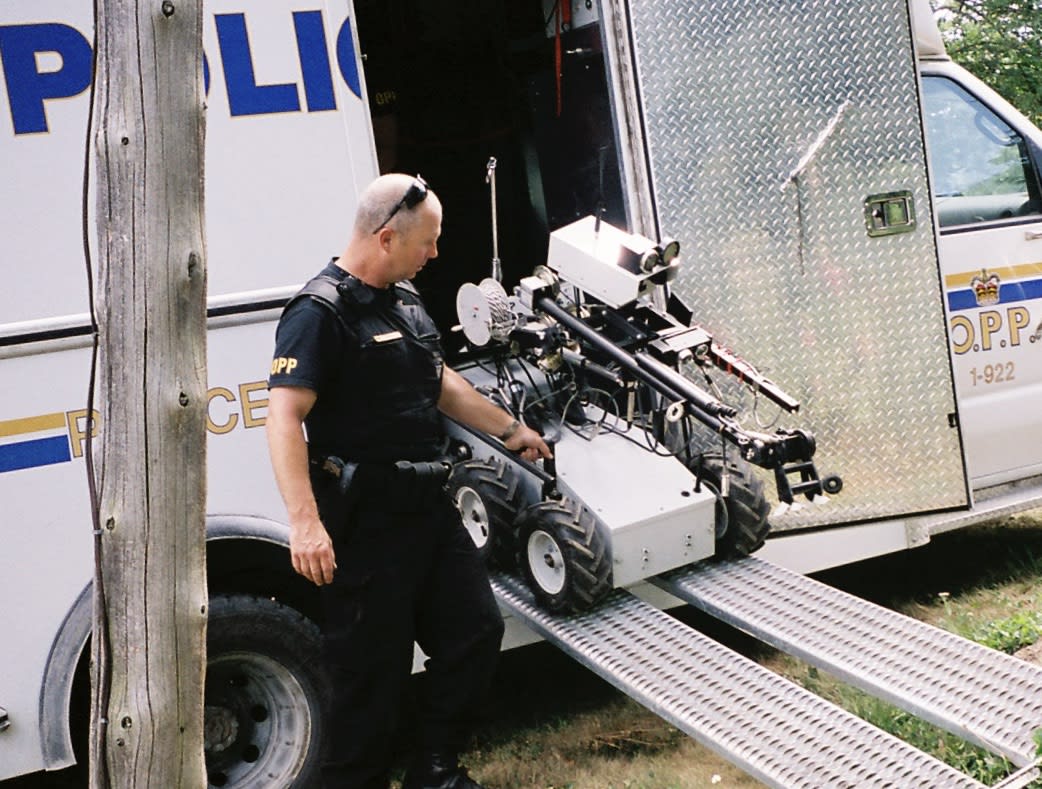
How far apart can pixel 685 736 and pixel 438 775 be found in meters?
1.03

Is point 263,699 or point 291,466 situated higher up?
point 291,466

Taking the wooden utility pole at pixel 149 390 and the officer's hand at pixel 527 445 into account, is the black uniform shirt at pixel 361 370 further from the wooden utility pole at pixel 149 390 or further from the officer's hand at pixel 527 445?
the wooden utility pole at pixel 149 390

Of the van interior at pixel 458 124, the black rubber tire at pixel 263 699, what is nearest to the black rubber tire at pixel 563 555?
the black rubber tire at pixel 263 699

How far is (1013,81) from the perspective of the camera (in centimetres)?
926

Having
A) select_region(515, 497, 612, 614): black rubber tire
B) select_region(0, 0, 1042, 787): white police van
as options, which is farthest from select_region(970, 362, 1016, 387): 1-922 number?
select_region(515, 497, 612, 614): black rubber tire

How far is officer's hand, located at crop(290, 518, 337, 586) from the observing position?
3139 millimetres

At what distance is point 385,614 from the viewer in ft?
11.1

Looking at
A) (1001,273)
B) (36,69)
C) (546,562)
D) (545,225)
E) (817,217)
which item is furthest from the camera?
(545,225)

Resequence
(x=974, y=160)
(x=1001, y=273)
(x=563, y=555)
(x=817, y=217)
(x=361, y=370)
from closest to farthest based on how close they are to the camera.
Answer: (x=361, y=370) < (x=563, y=555) < (x=817, y=217) < (x=1001, y=273) < (x=974, y=160)

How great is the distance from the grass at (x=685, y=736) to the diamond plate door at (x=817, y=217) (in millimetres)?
591

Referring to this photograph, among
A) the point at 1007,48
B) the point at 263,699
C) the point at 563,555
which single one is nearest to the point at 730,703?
the point at 563,555

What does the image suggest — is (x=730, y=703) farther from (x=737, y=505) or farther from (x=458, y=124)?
(x=458, y=124)

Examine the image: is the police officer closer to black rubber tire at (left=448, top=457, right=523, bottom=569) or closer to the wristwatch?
the wristwatch

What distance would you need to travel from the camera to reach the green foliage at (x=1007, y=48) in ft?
30.0
